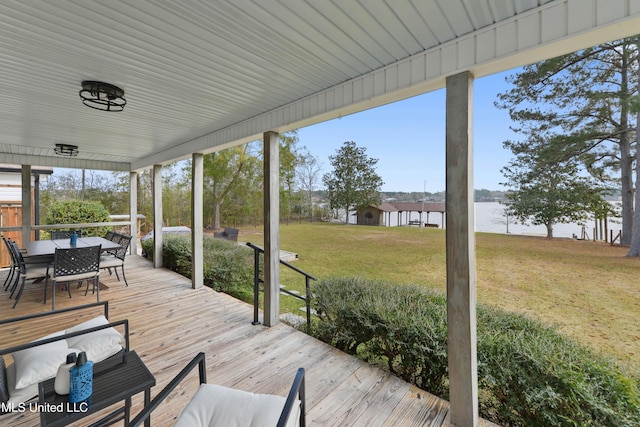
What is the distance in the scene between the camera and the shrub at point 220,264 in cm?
552

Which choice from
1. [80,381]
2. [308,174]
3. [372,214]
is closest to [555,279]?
[80,381]

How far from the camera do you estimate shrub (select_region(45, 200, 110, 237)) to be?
8.09 meters

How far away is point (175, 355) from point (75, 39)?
283cm

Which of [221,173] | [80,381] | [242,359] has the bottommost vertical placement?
[242,359]

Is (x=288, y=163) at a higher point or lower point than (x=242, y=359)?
higher

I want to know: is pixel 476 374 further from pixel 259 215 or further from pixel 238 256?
pixel 259 215

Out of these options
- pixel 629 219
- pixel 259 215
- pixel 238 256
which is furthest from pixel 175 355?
pixel 259 215

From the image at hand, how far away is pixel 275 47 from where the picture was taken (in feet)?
6.48

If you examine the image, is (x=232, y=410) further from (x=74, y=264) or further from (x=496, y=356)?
(x=74, y=264)

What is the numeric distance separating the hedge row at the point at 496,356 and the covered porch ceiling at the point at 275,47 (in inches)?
77.5

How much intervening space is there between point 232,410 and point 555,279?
12.1ft

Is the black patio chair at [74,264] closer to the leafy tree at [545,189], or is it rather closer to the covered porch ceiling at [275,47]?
the covered porch ceiling at [275,47]

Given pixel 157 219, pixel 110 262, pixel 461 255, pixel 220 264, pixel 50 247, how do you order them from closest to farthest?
1. pixel 461 255
2. pixel 50 247
3. pixel 110 262
4. pixel 220 264
5. pixel 157 219

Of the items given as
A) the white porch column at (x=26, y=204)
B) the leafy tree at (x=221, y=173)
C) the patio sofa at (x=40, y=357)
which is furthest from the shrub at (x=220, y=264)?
A: the leafy tree at (x=221, y=173)
